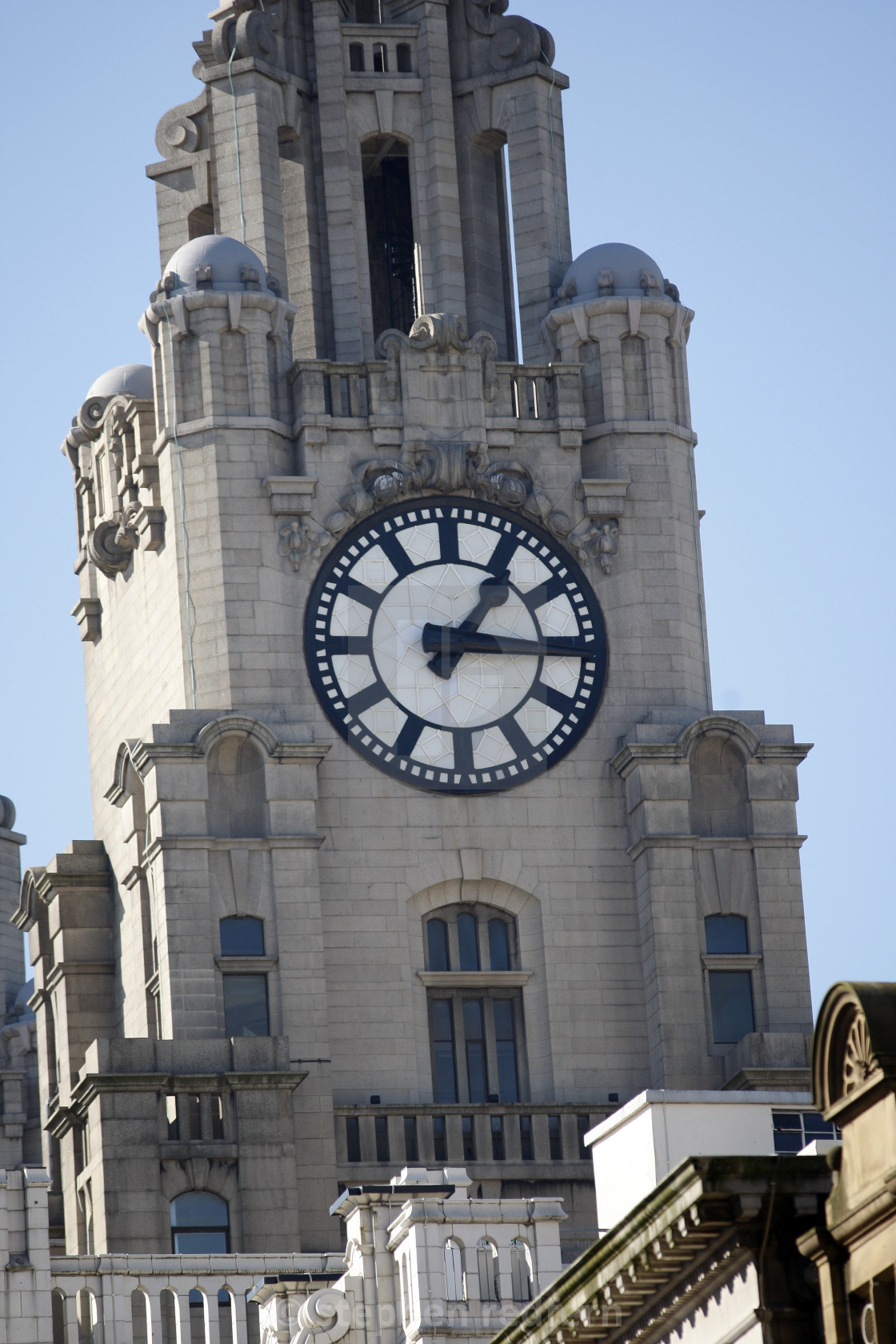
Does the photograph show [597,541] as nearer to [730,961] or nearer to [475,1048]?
[730,961]

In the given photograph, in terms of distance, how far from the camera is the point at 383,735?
58750 millimetres

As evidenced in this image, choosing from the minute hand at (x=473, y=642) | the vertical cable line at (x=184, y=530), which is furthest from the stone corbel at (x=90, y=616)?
the minute hand at (x=473, y=642)

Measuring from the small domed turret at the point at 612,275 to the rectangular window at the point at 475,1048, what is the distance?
36.9 feet

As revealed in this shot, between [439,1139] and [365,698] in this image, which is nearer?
[439,1139]

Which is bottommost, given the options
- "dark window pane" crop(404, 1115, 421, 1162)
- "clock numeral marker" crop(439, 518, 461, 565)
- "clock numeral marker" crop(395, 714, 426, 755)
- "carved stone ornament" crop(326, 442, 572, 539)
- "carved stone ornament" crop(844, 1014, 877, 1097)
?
"carved stone ornament" crop(844, 1014, 877, 1097)

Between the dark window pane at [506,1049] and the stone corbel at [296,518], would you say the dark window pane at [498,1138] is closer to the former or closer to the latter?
the dark window pane at [506,1049]

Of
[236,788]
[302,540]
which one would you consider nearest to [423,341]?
[302,540]

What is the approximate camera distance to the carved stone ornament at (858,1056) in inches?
1088

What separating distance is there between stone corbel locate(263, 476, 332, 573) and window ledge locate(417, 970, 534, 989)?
250 inches

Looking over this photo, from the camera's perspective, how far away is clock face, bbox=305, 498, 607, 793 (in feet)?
193

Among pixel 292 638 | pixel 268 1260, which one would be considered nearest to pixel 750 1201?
pixel 268 1260

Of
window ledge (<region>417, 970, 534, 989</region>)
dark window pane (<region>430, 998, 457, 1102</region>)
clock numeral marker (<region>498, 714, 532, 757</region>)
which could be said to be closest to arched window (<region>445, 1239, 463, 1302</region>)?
dark window pane (<region>430, 998, 457, 1102</region>)

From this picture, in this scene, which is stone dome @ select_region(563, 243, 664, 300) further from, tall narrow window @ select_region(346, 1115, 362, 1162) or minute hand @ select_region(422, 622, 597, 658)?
tall narrow window @ select_region(346, 1115, 362, 1162)

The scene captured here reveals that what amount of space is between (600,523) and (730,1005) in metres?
7.73
